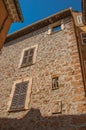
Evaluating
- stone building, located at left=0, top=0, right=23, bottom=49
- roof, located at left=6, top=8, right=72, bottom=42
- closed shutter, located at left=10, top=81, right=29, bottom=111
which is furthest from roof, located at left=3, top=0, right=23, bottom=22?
roof, located at left=6, top=8, right=72, bottom=42

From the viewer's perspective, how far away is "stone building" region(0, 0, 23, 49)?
7.13m

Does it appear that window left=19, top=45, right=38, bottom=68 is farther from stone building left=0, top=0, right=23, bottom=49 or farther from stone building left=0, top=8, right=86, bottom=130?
stone building left=0, top=0, right=23, bottom=49

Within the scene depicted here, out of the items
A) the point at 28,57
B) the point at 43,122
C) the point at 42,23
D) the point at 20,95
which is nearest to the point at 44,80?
the point at 20,95

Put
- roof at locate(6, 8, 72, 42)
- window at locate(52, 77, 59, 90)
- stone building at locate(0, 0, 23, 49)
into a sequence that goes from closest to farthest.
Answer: stone building at locate(0, 0, 23, 49)
window at locate(52, 77, 59, 90)
roof at locate(6, 8, 72, 42)

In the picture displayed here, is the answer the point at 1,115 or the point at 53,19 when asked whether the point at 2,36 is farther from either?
the point at 53,19

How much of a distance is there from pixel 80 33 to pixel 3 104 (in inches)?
332

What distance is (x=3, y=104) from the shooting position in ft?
28.7

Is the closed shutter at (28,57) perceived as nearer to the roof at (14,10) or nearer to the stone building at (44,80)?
the stone building at (44,80)

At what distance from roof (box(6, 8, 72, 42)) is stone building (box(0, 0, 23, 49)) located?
4783mm

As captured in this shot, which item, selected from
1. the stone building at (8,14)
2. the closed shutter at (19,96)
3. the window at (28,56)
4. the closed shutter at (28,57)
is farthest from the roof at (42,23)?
the closed shutter at (19,96)

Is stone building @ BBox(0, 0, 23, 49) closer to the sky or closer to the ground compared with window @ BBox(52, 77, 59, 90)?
closer to the sky

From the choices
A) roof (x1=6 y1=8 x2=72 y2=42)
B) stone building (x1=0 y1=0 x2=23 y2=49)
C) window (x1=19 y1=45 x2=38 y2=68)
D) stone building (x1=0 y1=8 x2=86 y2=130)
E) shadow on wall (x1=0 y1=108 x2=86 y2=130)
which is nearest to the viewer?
shadow on wall (x1=0 y1=108 x2=86 y2=130)

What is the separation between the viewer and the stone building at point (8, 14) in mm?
7133

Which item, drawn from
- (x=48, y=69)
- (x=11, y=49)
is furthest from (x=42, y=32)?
(x=48, y=69)
